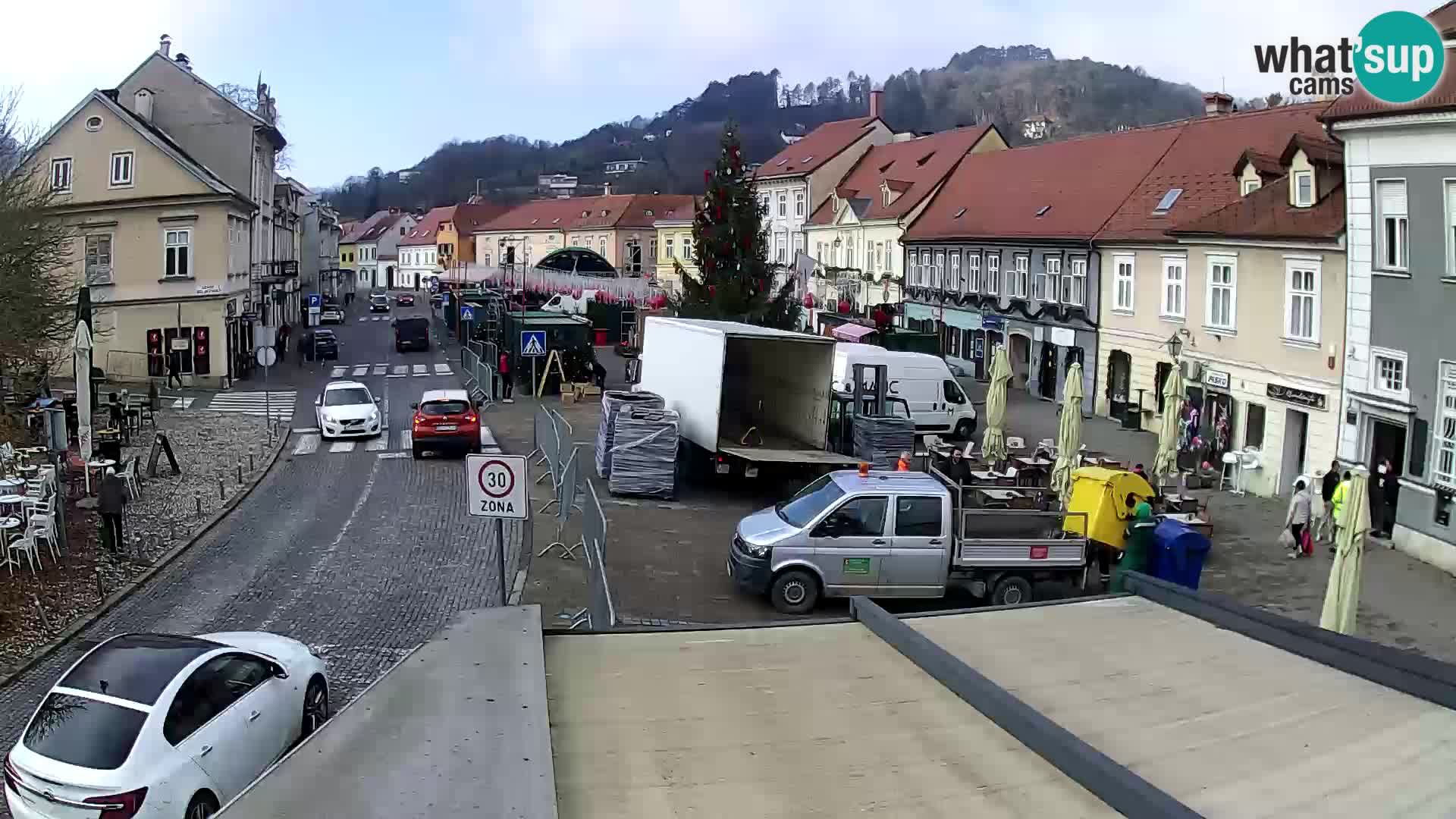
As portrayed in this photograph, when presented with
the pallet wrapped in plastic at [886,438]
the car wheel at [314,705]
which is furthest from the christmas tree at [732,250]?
the car wheel at [314,705]

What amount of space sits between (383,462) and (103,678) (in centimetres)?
1936

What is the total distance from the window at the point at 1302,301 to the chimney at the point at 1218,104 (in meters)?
18.8

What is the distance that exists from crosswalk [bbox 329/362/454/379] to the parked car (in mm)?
19520

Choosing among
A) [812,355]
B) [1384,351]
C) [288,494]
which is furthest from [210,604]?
[1384,351]

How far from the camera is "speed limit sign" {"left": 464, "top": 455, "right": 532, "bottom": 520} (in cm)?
1281

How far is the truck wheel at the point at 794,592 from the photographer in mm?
16109

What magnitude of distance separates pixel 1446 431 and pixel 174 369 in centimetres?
3842

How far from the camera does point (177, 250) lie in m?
42.6

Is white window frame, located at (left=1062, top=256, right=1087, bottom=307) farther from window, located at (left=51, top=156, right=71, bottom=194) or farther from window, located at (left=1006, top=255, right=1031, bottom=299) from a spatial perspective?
window, located at (left=51, top=156, right=71, bottom=194)

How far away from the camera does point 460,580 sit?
17.5m

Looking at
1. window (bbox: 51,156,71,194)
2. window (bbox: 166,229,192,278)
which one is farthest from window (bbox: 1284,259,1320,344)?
window (bbox: 51,156,71,194)

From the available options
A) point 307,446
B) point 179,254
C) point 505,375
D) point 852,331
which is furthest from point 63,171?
point 852,331

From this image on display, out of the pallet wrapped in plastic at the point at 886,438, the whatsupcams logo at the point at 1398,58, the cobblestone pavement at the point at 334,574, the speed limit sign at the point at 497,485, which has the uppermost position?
the whatsupcams logo at the point at 1398,58

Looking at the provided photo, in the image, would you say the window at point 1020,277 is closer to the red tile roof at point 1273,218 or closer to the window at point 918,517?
the red tile roof at point 1273,218
